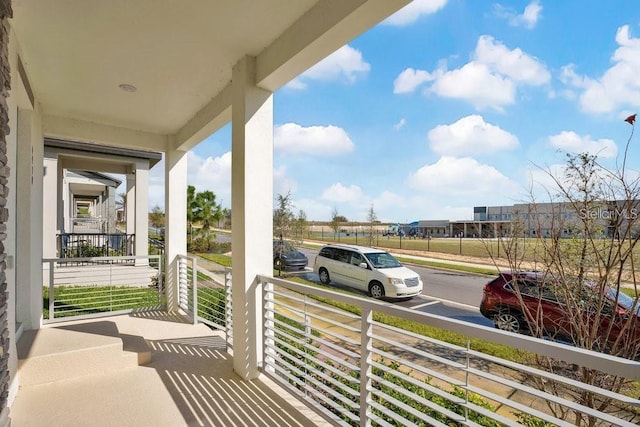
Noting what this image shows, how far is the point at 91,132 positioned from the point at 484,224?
5009 mm

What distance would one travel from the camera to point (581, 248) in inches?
96.9

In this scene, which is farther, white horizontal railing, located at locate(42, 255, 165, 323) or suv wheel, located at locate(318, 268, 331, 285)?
suv wheel, located at locate(318, 268, 331, 285)

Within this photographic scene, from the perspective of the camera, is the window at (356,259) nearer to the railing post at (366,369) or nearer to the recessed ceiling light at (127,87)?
the recessed ceiling light at (127,87)

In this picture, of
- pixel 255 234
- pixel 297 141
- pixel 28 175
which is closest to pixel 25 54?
pixel 28 175

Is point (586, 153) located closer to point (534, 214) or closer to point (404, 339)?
point (534, 214)

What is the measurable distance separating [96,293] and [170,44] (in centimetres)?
519

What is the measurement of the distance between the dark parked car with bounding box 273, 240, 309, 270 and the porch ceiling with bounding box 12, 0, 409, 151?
33.4ft

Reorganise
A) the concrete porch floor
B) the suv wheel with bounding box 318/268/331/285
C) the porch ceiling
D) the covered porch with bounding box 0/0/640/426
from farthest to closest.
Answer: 1. the suv wheel with bounding box 318/268/331/285
2. the concrete porch floor
3. the porch ceiling
4. the covered porch with bounding box 0/0/640/426

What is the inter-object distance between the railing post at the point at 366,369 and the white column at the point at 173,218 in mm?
3917

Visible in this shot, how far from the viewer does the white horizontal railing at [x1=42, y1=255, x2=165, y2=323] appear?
4562 mm

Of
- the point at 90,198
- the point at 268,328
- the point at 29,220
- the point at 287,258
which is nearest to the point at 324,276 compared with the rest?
the point at 287,258

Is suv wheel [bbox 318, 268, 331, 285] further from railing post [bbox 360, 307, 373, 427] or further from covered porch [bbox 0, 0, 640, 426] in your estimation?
railing post [bbox 360, 307, 373, 427]

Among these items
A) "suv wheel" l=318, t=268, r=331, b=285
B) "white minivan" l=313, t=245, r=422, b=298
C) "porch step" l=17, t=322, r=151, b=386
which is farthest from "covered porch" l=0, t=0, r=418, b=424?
"suv wheel" l=318, t=268, r=331, b=285

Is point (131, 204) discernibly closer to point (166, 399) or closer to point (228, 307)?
point (228, 307)
